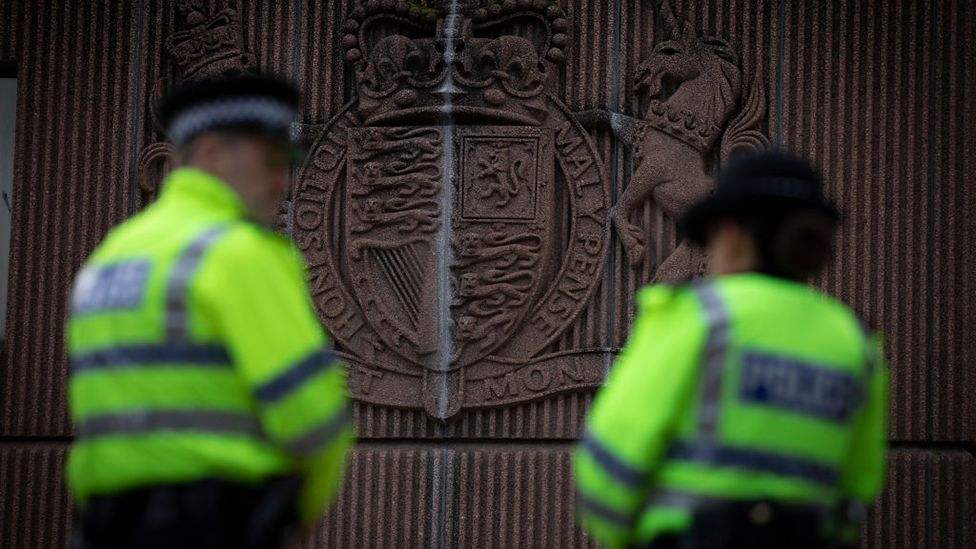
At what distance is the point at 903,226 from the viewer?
555 cm

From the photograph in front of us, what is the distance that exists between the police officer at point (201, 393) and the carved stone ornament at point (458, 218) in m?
2.92

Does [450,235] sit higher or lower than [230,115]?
higher

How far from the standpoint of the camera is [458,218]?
5652mm

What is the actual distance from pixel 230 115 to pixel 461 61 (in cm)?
300

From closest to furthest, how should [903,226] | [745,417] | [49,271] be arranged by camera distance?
[745,417] < [903,226] < [49,271]

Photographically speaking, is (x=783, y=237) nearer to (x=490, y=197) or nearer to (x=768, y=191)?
(x=768, y=191)

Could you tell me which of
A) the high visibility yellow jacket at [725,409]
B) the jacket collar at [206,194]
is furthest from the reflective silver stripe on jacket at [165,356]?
the high visibility yellow jacket at [725,409]

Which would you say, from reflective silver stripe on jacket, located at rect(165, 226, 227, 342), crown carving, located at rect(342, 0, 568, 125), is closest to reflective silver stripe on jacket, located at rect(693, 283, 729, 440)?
reflective silver stripe on jacket, located at rect(165, 226, 227, 342)

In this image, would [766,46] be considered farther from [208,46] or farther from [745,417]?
[745,417]

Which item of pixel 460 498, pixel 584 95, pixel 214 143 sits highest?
pixel 584 95

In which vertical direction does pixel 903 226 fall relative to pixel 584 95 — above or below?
below

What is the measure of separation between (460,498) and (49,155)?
7.61 ft

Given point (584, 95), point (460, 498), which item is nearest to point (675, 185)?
point (584, 95)

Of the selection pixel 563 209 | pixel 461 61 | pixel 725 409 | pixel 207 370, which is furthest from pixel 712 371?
pixel 461 61
